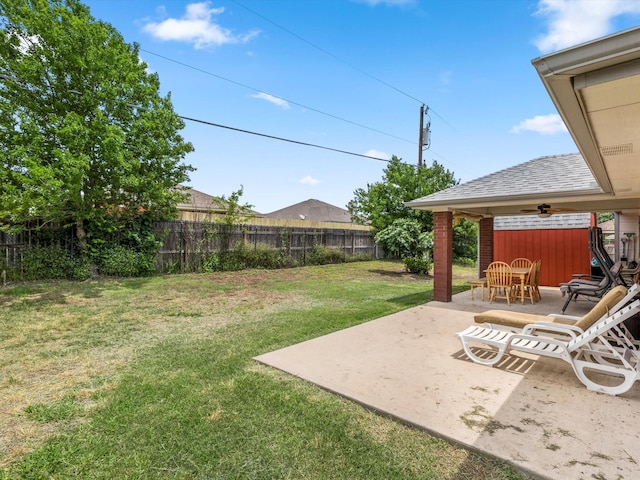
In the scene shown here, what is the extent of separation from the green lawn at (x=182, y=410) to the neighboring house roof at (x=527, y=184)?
12.1 feet

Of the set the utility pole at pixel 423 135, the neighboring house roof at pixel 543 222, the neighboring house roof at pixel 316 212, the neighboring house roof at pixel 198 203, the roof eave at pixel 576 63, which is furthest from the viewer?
the neighboring house roof at pixel 316 212

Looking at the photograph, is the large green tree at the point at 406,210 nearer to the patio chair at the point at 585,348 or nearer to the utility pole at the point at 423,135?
the utility pole at the point at 423,135

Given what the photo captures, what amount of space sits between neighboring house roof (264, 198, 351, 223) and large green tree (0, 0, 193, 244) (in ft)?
96.4

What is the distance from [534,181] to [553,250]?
5.06 meters

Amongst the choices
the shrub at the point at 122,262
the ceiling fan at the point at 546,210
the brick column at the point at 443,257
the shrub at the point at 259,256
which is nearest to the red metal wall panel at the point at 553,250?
the ceiling fan at the point at 546,210

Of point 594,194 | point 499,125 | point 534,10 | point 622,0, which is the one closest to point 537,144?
point 499,125

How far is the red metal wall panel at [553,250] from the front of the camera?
433 inches

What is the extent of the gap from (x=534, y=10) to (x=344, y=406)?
11839mm

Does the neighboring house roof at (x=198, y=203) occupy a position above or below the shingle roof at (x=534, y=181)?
above

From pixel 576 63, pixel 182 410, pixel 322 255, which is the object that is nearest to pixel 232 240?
pixel 322 255

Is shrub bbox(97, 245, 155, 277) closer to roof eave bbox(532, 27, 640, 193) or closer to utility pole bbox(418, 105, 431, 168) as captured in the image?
roof eave bbox(532, 27, 640, 193)

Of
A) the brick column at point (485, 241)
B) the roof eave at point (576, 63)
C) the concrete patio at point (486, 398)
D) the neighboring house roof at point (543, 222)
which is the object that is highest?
the roof eave at point (576, 63)

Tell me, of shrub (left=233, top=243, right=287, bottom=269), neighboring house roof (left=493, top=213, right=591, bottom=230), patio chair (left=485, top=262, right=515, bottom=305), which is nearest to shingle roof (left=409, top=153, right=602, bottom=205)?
patio chair (left=485, top=262, right=515, bottom=305)

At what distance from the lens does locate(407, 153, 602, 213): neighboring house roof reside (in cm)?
678
